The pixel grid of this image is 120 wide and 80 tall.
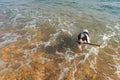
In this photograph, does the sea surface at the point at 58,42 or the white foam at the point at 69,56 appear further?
the white foam at the point at 69,56

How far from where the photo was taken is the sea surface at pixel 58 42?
7999 mm

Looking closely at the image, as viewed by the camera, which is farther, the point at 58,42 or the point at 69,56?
the point at 58,42

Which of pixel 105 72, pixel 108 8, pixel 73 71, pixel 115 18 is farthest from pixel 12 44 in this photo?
pixel 108 8

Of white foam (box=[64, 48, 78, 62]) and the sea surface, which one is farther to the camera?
white foam (box=[64, 48, 78, 62])

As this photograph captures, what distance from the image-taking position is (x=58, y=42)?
10.7m

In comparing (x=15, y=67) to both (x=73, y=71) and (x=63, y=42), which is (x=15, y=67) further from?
(x=63, y=42)

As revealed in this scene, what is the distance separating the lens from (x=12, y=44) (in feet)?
33.6

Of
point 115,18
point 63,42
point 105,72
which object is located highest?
point 115,18

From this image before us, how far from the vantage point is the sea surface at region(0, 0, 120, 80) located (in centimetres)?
800

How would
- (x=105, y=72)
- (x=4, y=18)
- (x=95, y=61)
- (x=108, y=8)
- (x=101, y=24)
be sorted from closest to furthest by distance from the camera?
1. (x=105, y=72)
2. (x=95, y=61)
3. (x=101, y=24)
4. (x=4, y=18)
5. (x=108, y=8)

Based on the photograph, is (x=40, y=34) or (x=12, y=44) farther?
(x=40, y=34)

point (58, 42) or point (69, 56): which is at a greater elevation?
point (58, 42)

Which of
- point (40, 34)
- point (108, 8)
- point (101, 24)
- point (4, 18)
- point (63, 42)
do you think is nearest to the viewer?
point (63, 42)

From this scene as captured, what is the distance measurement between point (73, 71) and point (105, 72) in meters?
1.55
